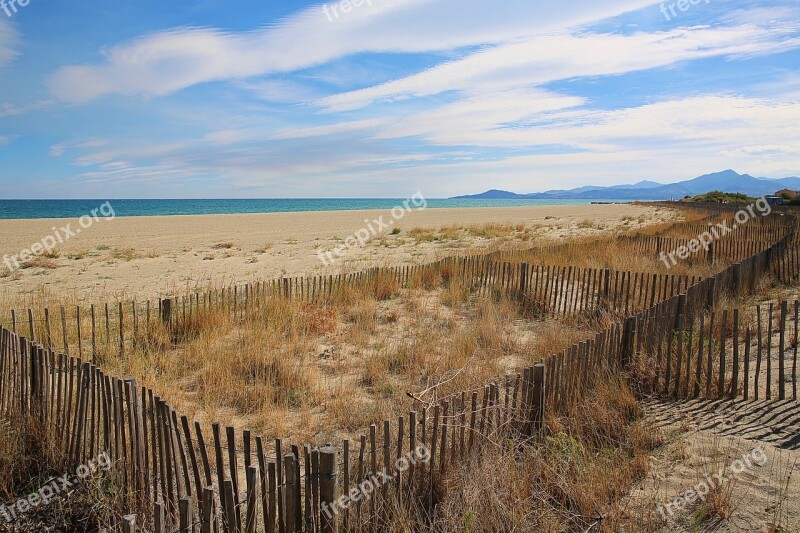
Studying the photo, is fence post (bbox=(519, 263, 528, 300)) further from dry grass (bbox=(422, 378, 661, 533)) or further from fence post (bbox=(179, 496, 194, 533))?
fence post (bbox=(179, 496, 194, 533))

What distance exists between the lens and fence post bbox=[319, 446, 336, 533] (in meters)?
2.53

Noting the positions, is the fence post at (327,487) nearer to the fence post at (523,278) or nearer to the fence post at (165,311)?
the fence post at (165,311)

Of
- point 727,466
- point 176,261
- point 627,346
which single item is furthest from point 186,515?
point 176,261

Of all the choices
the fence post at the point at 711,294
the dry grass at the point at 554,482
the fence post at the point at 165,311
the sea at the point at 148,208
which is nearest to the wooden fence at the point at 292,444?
the dry grass at the point at 554,482

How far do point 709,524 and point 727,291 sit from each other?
5861 millimetres

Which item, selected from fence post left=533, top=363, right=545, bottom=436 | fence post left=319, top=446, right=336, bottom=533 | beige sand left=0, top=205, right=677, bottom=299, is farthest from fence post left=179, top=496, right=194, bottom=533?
beige sand left=0, top=205, right=677, bottom=299

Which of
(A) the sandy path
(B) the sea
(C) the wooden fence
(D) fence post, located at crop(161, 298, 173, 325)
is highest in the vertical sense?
(B) the sea

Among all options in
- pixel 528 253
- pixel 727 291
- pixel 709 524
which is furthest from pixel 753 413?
pixel 528 253

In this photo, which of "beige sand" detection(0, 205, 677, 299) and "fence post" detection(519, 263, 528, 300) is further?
"beige sand" detection(0, 205, 677, 299)

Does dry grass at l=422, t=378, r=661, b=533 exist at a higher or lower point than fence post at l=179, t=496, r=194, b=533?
lower

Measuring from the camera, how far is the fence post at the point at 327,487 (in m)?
2.53

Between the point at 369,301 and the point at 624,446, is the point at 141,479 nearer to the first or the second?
the point at 624,446

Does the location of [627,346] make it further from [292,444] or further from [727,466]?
[292,444]

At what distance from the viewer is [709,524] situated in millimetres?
2797
